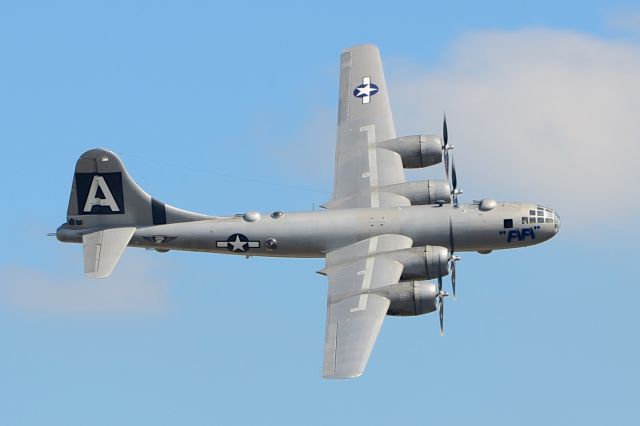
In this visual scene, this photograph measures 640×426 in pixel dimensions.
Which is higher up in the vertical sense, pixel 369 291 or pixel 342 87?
pixel 342 87

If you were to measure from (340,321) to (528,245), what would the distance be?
11.7 metres

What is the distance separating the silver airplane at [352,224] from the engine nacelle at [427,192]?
0.05 m

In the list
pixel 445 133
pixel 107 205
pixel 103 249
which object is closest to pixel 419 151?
pixel 445 133

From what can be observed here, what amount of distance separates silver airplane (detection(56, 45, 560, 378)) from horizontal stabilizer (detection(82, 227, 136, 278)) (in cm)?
5

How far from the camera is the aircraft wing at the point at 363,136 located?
82375mm

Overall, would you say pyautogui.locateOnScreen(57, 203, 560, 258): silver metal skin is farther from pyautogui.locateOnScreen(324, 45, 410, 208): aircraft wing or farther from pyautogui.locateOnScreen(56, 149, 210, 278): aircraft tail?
pyautogui.locateOnScreen(324, 45, 410, 208): aircraft wing

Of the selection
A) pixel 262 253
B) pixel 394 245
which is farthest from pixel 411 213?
pixel 262 253

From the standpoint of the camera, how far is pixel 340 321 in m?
74.4

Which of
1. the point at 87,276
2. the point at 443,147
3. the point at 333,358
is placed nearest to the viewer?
the point at 333,358

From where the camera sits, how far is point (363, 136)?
85.3 m

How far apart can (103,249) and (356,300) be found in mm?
13145

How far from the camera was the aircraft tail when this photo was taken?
267 feet

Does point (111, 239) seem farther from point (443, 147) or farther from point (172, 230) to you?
point (443, 147)

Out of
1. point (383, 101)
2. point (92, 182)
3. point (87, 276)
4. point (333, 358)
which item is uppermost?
point (383, 101)
